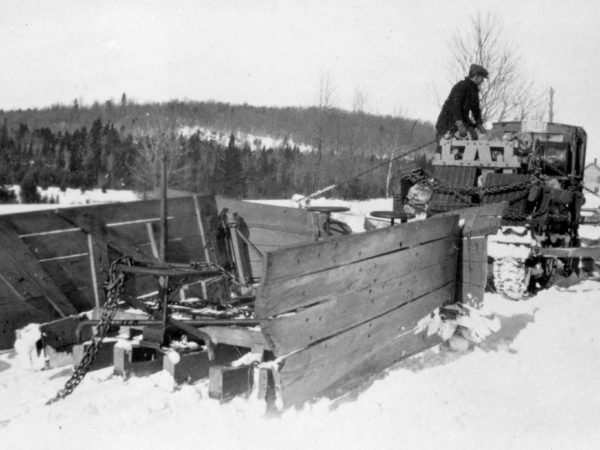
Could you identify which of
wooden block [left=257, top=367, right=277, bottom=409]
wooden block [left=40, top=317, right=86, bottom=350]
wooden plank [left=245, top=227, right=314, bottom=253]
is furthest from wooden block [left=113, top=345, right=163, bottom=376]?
wooden plank [left=245, top=227, right=314, bottom=253]

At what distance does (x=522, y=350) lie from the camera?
5129mm

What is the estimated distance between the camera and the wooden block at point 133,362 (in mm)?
4262

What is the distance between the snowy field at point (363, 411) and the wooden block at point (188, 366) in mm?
68

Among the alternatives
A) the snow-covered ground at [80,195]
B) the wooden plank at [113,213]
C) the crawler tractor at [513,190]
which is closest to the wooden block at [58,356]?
the wooden plank at [113,213]

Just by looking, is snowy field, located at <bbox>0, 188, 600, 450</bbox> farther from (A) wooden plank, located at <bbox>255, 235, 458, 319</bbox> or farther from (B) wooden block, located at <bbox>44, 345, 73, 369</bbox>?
(A) wooden plank, located at <bbox>255, 235, 458, 319</bbox>

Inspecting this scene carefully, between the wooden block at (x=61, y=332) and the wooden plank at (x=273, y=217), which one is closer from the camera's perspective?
the wooden block at (x=61, y=332)

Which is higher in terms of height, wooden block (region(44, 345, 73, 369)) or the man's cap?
the man's cap

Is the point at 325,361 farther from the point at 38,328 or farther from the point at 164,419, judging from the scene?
the point at 38,328

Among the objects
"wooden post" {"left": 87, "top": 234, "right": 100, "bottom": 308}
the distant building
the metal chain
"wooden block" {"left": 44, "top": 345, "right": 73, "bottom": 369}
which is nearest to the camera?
the metal chain

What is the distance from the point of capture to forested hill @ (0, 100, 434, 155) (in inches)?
1935

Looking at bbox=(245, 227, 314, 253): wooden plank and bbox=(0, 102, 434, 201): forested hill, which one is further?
bbox=(0, 102, 434, 201): forested hill

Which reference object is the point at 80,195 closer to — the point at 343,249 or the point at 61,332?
the point at 61,332

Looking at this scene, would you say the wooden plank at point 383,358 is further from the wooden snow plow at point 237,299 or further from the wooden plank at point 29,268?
the wooden plank at point 29,268

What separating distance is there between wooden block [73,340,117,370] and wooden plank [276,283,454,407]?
1.83m
